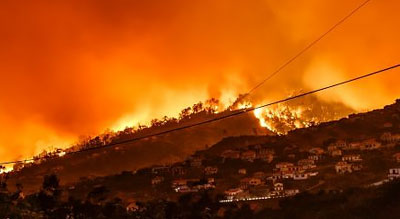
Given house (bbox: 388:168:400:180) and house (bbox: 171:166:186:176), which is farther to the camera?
house (bbox: 171:166:186:176)

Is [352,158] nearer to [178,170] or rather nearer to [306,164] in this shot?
[306,164]

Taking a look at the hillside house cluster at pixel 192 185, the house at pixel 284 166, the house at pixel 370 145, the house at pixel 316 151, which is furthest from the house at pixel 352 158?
the hillside house cluster at pixel 192 185

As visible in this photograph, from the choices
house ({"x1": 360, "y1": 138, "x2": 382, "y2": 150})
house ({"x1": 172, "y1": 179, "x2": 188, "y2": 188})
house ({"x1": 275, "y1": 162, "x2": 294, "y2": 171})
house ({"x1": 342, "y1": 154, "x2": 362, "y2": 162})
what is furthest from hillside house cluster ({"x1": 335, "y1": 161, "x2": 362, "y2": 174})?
house ({"x1": 172, "y1": 179, "x2": 188, "y2": 188})

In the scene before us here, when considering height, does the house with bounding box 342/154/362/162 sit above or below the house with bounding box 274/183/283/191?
above

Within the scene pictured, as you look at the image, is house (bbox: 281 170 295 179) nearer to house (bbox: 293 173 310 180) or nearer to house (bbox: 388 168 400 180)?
house (bbox: 293 173 310 180)

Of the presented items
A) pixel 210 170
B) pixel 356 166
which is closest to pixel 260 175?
pixel 210 170

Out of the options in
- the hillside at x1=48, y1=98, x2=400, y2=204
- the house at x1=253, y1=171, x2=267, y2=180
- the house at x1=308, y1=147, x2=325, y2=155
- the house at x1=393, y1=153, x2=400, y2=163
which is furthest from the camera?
the house at x1=308, y1=147, x2=325, y2=155

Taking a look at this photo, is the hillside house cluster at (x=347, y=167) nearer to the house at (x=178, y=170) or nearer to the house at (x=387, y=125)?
Answer: the house at (x=178, y=170)

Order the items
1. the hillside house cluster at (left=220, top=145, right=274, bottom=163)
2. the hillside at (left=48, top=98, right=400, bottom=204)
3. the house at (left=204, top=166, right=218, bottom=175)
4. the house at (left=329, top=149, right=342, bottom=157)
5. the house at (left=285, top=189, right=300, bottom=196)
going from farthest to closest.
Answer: the hillside house cluster at (left=220, top=145, right=274, bottom=163), the house at (left=329, top=149, right=342, bottom=157), the house at (left=204, top=166, right=218, bottom=175), the hillside at (left=48, top=98, right=400, bottom=204), the house at (left=285, top=189, right=300, bottom=196)
